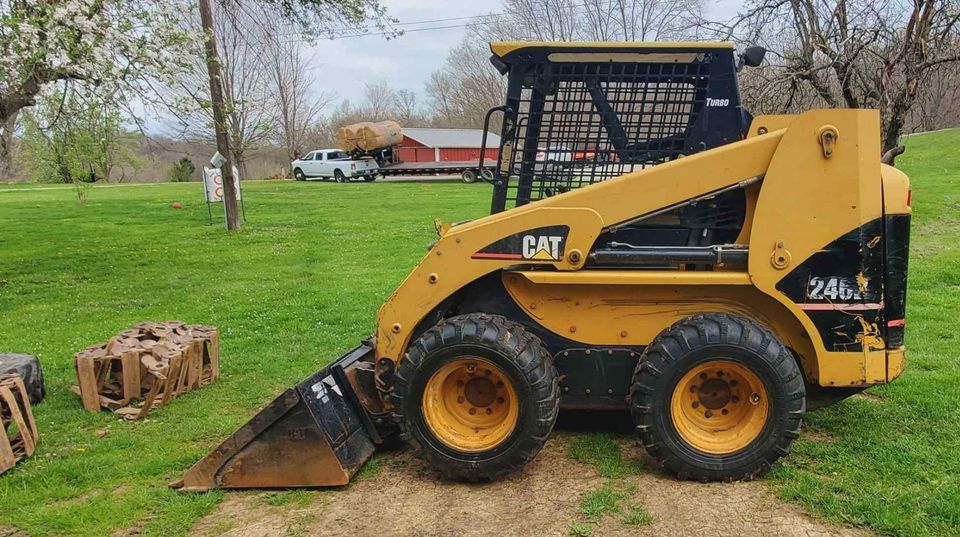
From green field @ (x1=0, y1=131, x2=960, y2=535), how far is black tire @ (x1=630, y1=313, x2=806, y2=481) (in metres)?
0.24

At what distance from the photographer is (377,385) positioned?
4.63m

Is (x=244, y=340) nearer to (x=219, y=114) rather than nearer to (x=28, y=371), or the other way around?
(x=28, y=371)

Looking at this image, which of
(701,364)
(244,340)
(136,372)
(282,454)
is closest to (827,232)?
(701,364)

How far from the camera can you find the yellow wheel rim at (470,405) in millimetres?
4246

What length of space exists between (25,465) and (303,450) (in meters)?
1.98

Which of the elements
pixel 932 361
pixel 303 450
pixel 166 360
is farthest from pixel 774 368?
pixel 166 360

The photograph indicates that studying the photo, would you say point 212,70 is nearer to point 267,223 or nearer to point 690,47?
point 267,223

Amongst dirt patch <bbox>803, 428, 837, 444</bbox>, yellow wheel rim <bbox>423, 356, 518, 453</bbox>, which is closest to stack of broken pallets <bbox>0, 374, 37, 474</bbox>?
yellow wheel rim <bbox>423, 356, 518, 453</bbox>

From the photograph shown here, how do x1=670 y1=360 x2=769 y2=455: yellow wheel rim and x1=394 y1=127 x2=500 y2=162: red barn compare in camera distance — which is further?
x1=394 y1=127 x2=500 y2=162: red barn

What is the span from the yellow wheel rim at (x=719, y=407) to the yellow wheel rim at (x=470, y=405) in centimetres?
98

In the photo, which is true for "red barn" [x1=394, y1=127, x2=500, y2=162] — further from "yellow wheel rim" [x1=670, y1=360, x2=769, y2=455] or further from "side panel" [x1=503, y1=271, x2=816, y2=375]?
"yellow wheel rim" [x1=670, y1=360, x2=769, y2=455]

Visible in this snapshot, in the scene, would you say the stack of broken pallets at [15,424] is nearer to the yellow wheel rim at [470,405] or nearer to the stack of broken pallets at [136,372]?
the stack of broken pallets at [136,372]

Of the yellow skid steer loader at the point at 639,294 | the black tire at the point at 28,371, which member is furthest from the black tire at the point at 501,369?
the black tire at the point at 28,371

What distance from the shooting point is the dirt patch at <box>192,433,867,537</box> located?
362 cm
